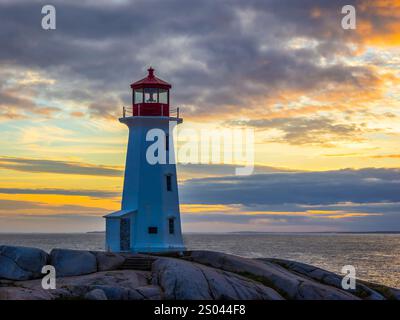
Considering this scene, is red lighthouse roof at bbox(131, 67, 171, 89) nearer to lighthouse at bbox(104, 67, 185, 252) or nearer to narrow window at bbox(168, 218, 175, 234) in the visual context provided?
lighthouse at bbox(104, 67, 185, 252)

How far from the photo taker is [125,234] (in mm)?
37969

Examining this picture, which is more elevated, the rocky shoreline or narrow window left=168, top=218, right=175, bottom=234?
narrow window left=168, top=218, right=175, bottom=234

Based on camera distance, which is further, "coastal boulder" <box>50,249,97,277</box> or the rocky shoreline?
"coastal boulder" <box>50,249,97,277</box>

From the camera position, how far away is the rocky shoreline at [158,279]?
28.2 metres

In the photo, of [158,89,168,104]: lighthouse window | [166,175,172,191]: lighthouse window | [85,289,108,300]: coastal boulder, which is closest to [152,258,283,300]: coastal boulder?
→ [85,289,108,300]: coastal boulder

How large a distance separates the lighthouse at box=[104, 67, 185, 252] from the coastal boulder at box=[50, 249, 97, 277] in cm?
516

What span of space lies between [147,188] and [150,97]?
18.0ft

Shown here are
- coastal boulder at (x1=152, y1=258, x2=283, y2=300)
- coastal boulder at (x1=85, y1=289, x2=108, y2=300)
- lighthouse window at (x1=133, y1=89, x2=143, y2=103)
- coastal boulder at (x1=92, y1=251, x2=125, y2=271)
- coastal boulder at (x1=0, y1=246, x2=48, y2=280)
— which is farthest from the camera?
lighthouse window at (x1=133, y1=89, x2=143, y2=103)

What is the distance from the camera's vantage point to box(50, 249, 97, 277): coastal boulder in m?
31.7

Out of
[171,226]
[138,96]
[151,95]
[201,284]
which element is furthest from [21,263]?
[151,95]

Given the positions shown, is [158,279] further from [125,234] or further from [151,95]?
[151,95]

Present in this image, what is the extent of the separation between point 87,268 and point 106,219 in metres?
6.49

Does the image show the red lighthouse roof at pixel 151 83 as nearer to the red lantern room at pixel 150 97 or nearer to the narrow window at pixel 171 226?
the red lantern room at pixel 150 97
